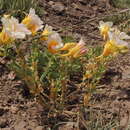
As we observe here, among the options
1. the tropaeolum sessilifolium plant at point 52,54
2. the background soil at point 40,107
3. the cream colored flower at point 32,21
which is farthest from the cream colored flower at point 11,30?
the background soil at point 40,107

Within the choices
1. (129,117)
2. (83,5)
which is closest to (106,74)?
(129,117)

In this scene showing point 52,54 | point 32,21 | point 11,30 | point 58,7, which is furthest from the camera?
point 58,7

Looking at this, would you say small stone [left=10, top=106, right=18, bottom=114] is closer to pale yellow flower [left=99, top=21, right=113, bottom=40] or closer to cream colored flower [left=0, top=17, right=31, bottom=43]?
cream colored flower [left=0, top=17, right=31, bottom=43]

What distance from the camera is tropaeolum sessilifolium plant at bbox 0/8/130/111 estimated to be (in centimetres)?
188

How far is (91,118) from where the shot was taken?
1999 millimetres

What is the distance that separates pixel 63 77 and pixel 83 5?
1.99 metres

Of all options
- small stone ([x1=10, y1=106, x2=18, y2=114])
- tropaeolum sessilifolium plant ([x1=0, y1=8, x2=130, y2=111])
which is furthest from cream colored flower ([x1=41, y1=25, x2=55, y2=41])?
small stone ([x1=10, y1=106, x2=18, y2=114])

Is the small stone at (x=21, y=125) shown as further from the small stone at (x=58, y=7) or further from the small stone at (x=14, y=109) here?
the small stone at (x=58, y=7)

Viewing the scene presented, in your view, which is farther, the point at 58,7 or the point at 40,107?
the point at 58,7

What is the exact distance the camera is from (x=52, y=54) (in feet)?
7.07

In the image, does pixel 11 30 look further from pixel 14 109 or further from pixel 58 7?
pixel 58 7

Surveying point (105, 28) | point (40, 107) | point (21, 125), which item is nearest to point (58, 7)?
point (105, 28)

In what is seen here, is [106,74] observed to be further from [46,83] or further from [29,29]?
[29,29]

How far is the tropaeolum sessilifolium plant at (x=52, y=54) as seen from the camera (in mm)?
1885
